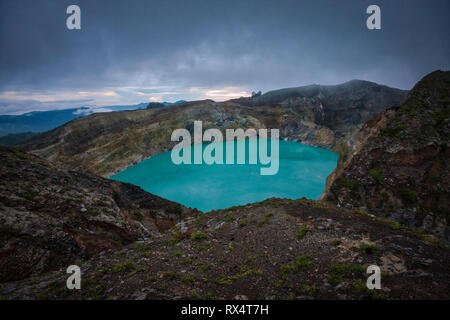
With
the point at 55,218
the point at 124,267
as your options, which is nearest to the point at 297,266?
the point at 124,267

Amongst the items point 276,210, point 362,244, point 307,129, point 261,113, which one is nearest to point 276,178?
point 276,210

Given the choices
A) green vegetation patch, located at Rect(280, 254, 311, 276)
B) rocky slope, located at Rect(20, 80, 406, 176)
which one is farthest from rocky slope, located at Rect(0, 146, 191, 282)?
rocky slope, located at Rect(20, 80, 406, 176)

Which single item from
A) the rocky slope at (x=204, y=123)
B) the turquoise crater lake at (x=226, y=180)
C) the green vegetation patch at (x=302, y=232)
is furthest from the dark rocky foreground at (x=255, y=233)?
the rocky slope at (x=204, y=123)

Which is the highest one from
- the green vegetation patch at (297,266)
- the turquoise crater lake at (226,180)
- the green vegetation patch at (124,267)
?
the green vegetation patch at (297,266)

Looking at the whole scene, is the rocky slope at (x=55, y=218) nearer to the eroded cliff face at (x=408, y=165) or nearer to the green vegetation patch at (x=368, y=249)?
the green vegetation patch at (x=368, y=249)

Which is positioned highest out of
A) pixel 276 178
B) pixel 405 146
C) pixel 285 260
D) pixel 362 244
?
pixel 405 146

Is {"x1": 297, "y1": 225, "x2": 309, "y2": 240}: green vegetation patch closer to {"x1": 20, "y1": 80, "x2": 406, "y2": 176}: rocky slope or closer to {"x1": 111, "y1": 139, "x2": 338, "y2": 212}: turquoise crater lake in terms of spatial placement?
{"x1": 111, "y1": 139, "x2": 338, "y2": 212}: turquoise crater lake
